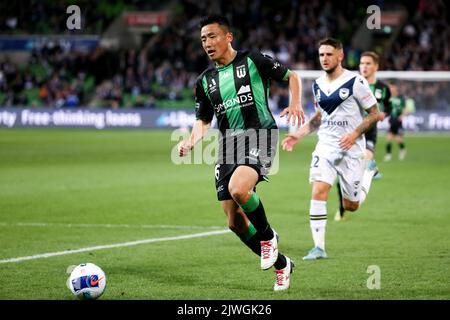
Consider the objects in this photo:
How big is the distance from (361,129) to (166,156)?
54.0 ft

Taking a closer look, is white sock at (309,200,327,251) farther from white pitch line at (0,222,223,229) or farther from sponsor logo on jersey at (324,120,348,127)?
white pitch line at (0,222,223,229)

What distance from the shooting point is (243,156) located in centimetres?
801

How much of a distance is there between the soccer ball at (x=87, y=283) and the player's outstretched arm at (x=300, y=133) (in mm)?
2596

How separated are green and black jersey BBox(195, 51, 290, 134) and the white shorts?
7.39 feet

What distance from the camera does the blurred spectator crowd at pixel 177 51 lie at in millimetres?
40438

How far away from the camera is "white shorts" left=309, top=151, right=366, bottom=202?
1027cm

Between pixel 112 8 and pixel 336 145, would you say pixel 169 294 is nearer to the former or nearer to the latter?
pixel 336 145

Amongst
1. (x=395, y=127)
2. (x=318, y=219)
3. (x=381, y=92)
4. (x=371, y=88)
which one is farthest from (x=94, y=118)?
(x=318, y=219)

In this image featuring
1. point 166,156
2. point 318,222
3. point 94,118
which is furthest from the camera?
point 94,118

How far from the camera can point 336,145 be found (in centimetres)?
1044

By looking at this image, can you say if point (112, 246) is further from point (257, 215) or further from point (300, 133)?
point (257, 215)

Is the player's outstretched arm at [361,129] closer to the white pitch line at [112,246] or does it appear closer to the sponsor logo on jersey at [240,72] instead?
the sponsor logo on jersey at [240,72]

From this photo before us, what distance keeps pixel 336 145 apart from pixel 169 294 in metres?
3.59
